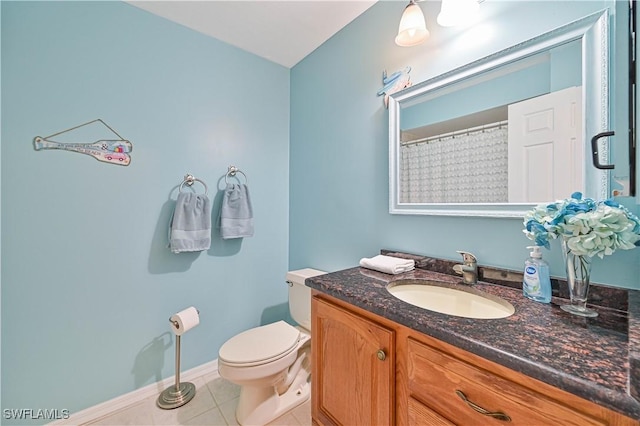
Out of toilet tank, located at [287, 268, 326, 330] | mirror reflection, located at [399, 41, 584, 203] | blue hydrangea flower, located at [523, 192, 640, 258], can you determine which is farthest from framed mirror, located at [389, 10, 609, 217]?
toilet tank, located at [287, 268, 326, 330]

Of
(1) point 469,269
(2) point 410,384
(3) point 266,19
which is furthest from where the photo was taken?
(3) point 266,19

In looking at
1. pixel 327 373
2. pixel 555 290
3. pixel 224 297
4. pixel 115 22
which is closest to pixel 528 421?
pixel 555 290

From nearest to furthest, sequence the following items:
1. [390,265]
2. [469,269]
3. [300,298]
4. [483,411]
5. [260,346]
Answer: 1. [483,411]
2. [469,269]
3. [390,265]
4. [260,346]
5. [300,298]

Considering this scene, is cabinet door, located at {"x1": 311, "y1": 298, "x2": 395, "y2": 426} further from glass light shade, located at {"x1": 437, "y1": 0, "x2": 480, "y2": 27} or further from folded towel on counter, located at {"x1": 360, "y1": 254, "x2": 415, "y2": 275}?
glass light shade, located at {"x1": 437, "y1": 0, "x2": 480, "y2": 27}

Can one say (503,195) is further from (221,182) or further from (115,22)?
A: (115,22)

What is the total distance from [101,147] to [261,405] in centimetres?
167

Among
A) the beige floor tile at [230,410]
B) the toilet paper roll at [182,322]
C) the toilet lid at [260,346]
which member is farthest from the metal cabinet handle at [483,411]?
the toilet paper roll at [182,322]

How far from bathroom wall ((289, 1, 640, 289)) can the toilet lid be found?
1.77 feet

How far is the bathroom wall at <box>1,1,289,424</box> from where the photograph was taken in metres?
1.25

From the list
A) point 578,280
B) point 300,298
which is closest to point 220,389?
point 300,298

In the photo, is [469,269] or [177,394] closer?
[469,269]

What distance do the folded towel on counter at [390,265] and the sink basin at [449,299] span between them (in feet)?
0.26

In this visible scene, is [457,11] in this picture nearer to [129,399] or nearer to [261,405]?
[261,405]

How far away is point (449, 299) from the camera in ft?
3.44
